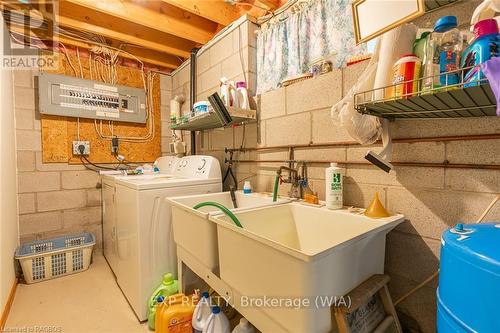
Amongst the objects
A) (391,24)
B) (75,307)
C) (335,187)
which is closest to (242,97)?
(335,187)

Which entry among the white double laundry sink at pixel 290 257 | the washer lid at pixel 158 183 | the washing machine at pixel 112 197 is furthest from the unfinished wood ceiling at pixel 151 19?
the white double laundry sink at pixel 290 257

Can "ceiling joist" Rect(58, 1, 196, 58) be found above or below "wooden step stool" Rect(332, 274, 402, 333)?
above

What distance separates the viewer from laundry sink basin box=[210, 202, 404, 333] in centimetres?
71

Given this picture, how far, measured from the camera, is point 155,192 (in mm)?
1652

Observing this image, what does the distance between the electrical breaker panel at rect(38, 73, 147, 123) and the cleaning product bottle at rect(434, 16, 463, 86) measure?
3056mm

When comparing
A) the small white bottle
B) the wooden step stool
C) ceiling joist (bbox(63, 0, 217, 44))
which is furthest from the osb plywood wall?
the wooden step stool

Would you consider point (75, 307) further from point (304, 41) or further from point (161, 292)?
point (304, 41)

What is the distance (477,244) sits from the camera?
1.89 feet

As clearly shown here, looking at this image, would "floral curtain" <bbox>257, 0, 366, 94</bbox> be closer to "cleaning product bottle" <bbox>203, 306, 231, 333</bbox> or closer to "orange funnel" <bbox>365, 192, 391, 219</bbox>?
"orange funnel" <bbox>365, 192, 391, 219</bbox>

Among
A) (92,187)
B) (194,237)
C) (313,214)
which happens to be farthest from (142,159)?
(313,214)

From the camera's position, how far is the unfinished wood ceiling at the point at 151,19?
1988mm

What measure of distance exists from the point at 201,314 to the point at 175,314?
16 cm

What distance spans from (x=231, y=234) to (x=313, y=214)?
1.76 ft

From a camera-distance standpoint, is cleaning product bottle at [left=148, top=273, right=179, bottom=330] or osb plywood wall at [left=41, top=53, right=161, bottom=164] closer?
cleaning product bottle at [left=148, top=273, right=179, bottom=330]
